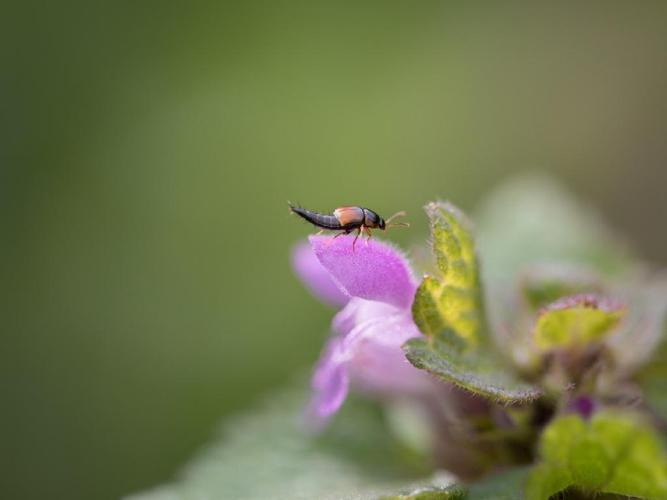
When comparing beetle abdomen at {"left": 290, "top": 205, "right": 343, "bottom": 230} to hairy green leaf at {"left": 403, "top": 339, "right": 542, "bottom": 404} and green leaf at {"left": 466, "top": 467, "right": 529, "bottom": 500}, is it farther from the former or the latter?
green leaf at {"left": 466, "top": 467, "right": 529, "bottom": 500}

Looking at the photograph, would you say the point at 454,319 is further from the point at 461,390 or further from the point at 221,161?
the point at 221,161

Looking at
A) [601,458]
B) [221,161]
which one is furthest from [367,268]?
[221,161]

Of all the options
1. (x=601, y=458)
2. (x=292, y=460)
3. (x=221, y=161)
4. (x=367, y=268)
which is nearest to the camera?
(x=601, y=458)

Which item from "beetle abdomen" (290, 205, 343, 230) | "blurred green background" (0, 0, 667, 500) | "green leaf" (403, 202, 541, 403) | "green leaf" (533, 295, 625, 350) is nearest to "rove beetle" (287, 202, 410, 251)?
"beetle abdomen" (290, 205, 343, 230)

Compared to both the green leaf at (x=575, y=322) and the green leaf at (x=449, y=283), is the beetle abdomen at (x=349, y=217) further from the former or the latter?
the green leaf at (x=575, y=322)

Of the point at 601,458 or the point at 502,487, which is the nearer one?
the point at 601,458
